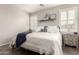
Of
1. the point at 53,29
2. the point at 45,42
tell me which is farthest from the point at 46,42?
the point at 53,29

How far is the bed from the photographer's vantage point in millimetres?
1072

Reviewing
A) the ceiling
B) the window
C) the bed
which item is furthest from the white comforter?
the ceiling

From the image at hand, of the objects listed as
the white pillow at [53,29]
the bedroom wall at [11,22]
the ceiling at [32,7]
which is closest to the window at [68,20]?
the white pillow at [53,29]

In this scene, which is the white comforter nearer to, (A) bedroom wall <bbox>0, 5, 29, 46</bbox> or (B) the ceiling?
(A) bedroom wall <bbox>0, 5, 29, 46</bbox>

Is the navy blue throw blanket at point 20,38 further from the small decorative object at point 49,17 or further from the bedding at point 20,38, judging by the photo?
the small decorative object at point 49,17

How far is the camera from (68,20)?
107 centimetres

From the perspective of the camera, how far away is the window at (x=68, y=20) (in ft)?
3.41

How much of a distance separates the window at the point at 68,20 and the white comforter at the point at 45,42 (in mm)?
146

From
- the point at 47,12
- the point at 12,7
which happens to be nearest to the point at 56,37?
the point at 47,12

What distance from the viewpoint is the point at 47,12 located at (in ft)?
3.53

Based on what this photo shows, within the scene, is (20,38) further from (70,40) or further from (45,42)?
(70,40)

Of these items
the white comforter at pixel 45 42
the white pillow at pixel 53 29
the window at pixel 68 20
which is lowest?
the white comforter at pixel 45 42
